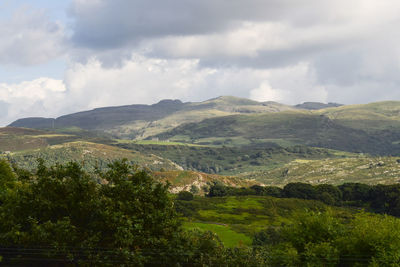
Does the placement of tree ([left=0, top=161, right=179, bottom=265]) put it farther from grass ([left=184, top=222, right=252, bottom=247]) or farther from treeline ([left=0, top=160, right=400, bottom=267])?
grass ([left=184, top=222, right=252, bottom=247])

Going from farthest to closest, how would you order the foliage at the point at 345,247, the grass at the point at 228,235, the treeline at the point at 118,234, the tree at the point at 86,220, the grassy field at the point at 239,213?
the grassy field at the point at 239,213 → the grass at the point at 228,235 → the foliage at the point at 345,247 → the treeline at the point at 118,234 → the tree at the point at 86,220

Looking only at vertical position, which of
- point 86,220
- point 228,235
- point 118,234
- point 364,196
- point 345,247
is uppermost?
point 86,220

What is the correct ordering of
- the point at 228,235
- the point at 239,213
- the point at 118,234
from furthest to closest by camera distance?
the point at 239,213 → the point at 228,235 → the point at 118,234

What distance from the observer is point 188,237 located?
4803 centimetres

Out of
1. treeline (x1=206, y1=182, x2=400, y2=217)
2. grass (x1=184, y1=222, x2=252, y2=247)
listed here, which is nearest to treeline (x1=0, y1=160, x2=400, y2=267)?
grass (x1=184, y1=222, x2=252, y2=247)

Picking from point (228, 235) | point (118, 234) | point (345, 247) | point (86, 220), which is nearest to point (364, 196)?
point (228, 235)

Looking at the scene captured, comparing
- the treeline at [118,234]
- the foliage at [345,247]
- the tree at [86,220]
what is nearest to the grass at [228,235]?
the foliage at [345,247]

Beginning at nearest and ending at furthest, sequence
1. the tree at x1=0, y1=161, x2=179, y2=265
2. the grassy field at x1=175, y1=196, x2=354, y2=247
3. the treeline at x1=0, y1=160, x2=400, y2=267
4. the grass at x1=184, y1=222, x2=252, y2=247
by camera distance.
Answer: the tree at x1=0, y1=161, x2=179, y2=265 < the treeline at x1=0, y1=160, x2=400, y2=267 < the grass at x1=184, y1=222, x2=252, y2=247 < the grassy field at x1=175, y1=196, x2=354, y2=247

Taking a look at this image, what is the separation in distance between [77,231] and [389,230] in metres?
39.3

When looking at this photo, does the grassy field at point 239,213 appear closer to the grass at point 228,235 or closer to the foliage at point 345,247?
the grass at point 228,235

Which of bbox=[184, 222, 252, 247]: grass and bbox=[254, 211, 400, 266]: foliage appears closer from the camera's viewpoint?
bbox=[254, 211, 400, 266]: foliage

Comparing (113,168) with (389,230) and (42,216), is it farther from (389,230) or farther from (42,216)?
(389,230)

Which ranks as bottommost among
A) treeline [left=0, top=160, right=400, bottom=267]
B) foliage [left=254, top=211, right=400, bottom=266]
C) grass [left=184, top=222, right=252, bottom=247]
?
grass [left=184, top=222, right=252, bottom=247]

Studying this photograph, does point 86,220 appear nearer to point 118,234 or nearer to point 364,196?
point 118,234
